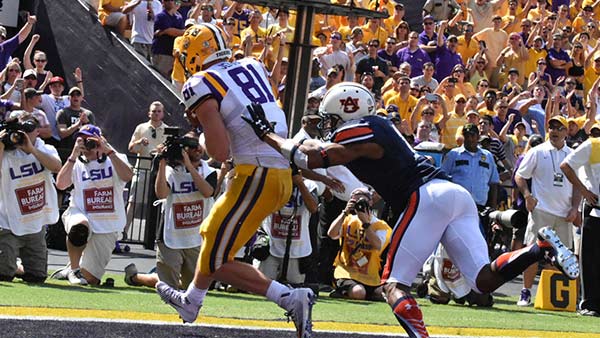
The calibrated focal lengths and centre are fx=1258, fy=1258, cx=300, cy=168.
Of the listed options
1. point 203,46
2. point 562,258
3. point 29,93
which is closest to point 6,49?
point 29,93

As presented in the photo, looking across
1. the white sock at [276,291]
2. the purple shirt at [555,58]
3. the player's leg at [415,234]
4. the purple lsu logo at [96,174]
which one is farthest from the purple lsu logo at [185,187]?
the purple shirt at [555,58]

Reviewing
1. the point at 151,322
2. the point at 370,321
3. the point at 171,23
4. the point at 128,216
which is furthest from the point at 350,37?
the point at 151,322

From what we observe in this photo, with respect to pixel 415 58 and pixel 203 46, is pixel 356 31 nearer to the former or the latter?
pixel 415 58

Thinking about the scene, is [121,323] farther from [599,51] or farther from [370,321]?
[599,51]

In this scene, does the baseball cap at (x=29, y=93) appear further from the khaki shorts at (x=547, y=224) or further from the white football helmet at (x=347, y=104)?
the white football helmet at (x=347, y=104)

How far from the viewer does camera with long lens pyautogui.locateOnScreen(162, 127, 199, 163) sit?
35.6 ft

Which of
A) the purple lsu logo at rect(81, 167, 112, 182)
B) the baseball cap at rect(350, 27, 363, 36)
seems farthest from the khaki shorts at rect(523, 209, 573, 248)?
the baseball cap at rect(350, 27, 363, 36)

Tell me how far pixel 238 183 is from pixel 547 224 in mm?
6280

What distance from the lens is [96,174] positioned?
11.9 metres

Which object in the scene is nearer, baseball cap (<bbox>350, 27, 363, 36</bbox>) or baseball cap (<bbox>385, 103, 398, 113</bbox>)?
baseball cap (<bbox>385, 103, 398, 113</bbox>)

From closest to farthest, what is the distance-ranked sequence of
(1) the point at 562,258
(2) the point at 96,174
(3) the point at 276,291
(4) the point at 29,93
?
(1) the point at 562,258 < (3) the point at 276,291 < (2) the point at 96,174 < (4) the point at 29,93

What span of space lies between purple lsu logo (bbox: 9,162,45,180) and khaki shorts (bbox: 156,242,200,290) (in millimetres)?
1337

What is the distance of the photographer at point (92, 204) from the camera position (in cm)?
1159

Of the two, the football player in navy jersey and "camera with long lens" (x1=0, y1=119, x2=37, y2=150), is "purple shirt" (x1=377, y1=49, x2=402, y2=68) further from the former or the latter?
the football player in navy jersey
